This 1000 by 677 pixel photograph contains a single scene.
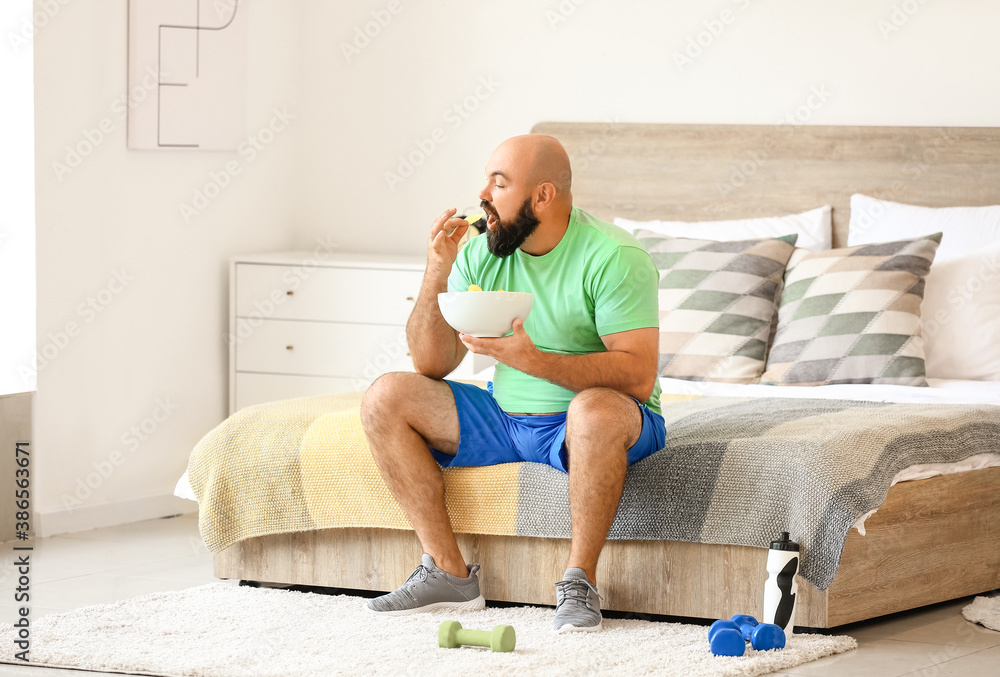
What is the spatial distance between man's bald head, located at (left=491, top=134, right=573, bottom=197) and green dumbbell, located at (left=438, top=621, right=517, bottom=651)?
0.89 metres

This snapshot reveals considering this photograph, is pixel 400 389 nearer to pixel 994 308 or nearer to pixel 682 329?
pixel 682 329

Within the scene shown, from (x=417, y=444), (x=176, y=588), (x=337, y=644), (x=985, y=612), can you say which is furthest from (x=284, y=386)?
(x=985, y=612)

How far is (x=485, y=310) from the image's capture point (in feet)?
8.43

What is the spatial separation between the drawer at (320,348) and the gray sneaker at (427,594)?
1550mm

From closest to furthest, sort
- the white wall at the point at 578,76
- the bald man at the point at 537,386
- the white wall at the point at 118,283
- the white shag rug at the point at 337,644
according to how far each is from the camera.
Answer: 1. the white shag rug at the point at 337,644
2. the bald man at the point at 537,386
3. the white wall at the point at 118,283
4. the white wall at the point at 578,76

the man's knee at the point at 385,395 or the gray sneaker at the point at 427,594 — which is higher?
the man's knee at the point at 385,395

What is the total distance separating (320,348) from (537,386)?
5.95 ft

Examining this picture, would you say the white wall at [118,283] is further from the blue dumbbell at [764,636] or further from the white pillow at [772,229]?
the blue dumbbell at [764,636]

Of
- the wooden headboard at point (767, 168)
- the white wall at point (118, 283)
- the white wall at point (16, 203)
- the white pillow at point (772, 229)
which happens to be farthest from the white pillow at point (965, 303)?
the white wall at point (16, 203)

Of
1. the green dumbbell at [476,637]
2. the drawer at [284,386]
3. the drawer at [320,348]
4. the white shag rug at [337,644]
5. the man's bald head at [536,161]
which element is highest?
the man's bald head at [536,161]

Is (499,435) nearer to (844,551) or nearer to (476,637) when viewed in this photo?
(476,637)

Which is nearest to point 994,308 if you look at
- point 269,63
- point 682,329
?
point 682,329

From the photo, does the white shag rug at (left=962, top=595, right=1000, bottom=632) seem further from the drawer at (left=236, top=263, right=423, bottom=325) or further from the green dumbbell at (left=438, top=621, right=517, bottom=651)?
the drawer at (left=236, top=263, right=423, bottom=325)

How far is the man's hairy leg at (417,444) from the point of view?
282 centimetres
